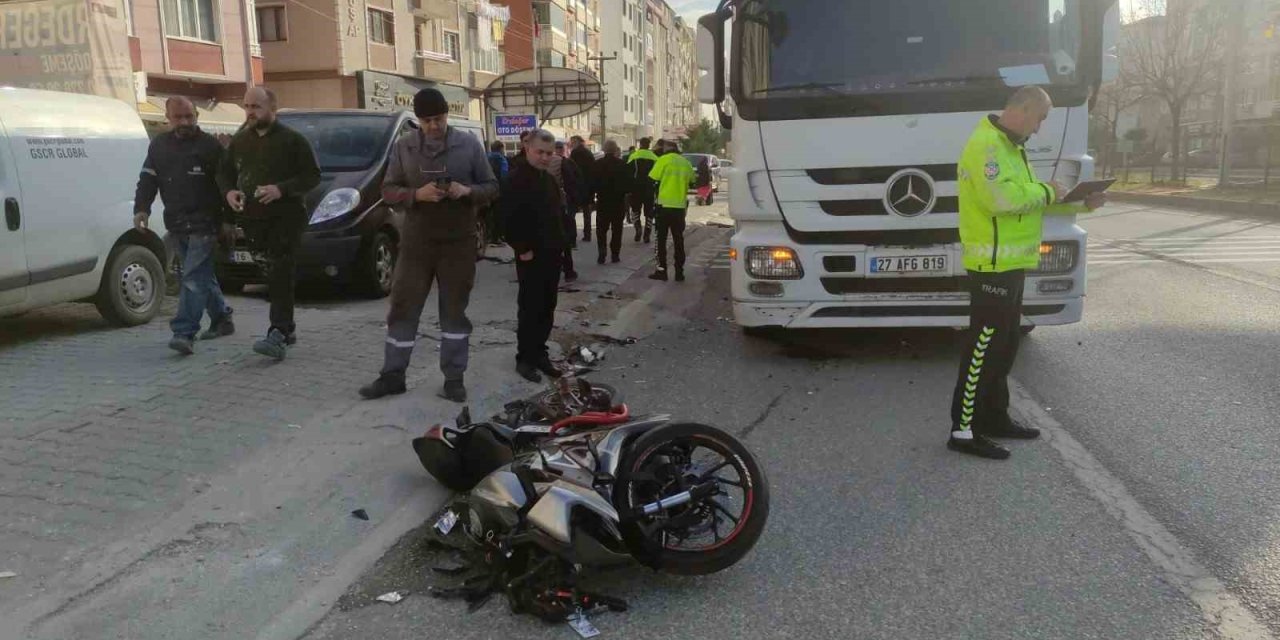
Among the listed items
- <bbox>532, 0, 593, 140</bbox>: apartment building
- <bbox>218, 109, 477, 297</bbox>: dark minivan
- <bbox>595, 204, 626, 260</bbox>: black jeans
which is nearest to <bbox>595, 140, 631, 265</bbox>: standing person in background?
<bbox>595, 204, 626, 260</bbox>: black jeans

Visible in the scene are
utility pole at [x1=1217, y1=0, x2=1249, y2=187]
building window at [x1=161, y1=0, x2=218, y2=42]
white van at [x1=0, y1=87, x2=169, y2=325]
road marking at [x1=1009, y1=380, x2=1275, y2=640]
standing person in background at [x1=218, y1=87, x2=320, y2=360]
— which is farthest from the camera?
utility pole at [x1=1217, y1=0, x2=1249, y2=187]

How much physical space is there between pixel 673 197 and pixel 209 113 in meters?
19.9

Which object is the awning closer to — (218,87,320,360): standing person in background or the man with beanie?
(218,87,320,360): standing person in background

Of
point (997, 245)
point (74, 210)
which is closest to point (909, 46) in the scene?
point (997, 245)

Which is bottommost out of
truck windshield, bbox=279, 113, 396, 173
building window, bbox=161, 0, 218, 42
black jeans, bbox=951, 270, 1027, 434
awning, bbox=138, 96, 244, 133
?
black jeans, bbox=951, 270, 1027, 434

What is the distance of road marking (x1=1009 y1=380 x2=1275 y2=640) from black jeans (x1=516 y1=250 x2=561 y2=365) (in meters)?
3.43

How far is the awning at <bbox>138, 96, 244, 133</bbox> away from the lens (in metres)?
23.4

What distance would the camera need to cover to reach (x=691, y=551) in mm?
3598

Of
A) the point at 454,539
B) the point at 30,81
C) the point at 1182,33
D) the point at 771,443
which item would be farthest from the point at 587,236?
the point at 1182,33

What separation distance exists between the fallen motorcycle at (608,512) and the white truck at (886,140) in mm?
3475

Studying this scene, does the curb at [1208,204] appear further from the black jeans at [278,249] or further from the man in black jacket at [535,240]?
the black jeans at [278,249]

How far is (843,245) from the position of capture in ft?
23.0

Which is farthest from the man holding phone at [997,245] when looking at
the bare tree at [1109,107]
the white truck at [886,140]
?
the bare tree at [1109,107]

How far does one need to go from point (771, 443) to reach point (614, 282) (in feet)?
23.5
